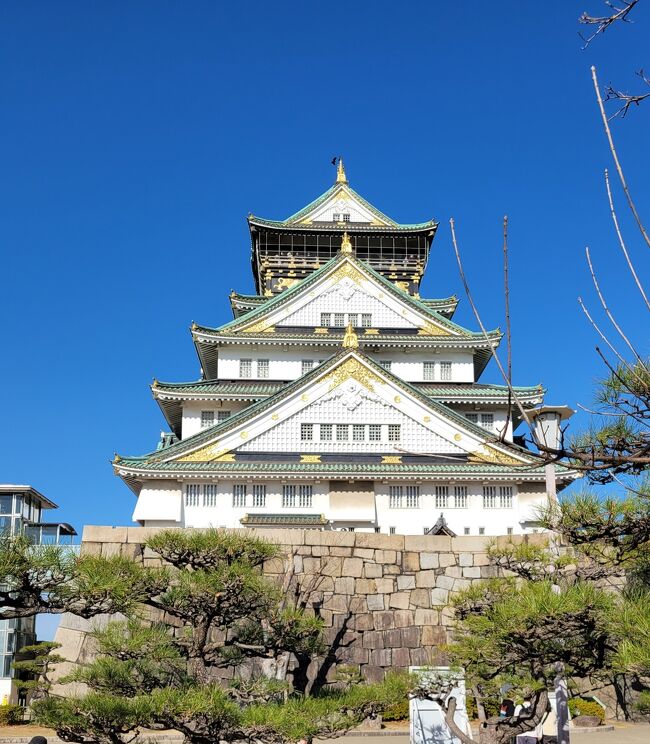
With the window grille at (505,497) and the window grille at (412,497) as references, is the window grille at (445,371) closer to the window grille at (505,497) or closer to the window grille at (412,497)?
the window grille at (505,497)

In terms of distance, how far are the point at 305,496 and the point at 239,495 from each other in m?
2.20

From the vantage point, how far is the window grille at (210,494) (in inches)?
1110

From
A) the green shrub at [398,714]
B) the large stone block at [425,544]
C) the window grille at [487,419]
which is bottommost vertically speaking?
the green shrub at [398,714]

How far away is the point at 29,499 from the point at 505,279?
878 inches

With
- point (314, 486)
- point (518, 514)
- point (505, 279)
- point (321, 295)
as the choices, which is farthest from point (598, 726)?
point (321, 295)

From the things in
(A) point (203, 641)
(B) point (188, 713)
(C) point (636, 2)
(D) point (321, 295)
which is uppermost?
(D) point (321, 295)

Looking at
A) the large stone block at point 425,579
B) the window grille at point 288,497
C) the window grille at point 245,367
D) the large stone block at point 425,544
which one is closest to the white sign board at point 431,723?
the large stone block at point 425,579

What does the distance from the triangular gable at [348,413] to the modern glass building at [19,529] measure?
13.7 feet

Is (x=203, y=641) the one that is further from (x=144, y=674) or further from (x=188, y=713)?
(x=188, y=713)

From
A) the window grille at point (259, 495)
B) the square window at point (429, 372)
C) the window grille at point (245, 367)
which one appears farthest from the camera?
the square window at point (429, 372)

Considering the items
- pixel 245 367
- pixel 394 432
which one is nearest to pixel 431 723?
pixel 394 432

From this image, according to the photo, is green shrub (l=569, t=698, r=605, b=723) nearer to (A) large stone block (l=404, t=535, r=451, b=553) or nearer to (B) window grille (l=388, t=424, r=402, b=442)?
(A) large stone block (l=404, t=535, r=451, b=553)

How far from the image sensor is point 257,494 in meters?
28.4

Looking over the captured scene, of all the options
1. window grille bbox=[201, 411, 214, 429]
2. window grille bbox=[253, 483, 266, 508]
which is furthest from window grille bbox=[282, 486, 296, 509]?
window grille bbox=[201, 411, 214, 429]
